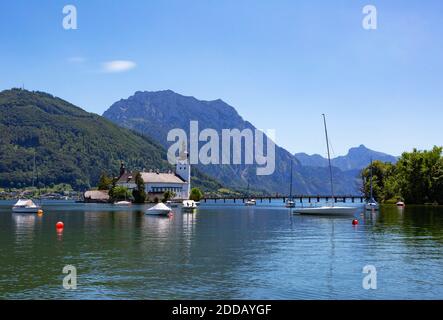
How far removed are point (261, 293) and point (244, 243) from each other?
31.5m

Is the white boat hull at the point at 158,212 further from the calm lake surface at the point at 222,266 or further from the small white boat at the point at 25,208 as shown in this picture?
the calm lake surface at the point at 222,266

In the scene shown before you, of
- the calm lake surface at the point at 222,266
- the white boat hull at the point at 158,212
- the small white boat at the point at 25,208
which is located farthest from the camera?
the small white boat at the point at 25,208

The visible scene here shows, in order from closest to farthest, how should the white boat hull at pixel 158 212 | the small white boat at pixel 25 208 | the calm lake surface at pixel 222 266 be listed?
the calm lake surface at pixel 222 266 → the white boat hull at pixel 158 212 → the small white boat at pixel 25 208

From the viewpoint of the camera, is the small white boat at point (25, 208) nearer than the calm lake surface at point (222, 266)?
No

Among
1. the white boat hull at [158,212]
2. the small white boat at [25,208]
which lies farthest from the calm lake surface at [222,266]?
the small white boat at [25,208]

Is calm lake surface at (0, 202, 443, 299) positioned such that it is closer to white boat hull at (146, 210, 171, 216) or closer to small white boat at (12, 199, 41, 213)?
white boat hull at (146, 210, 171, 216)

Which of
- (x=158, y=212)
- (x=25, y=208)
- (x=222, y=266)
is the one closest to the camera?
(x=222, y=266)

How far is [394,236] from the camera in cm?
7231

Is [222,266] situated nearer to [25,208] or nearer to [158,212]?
[158,212]

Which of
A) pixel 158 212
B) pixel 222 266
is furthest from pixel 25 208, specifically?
pixel 222 266

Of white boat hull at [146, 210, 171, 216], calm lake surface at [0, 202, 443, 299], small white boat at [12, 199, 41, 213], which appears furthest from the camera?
small white boat at [12, 199, 41, 213]

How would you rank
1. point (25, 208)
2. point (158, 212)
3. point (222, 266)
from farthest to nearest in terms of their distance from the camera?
1. point (25, 208)
2. point (158, 212)
3. point (222, 266)

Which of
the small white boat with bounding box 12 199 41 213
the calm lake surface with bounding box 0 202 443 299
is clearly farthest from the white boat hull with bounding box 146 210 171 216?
the calm lake surface with bounding box 0 202 443 299
